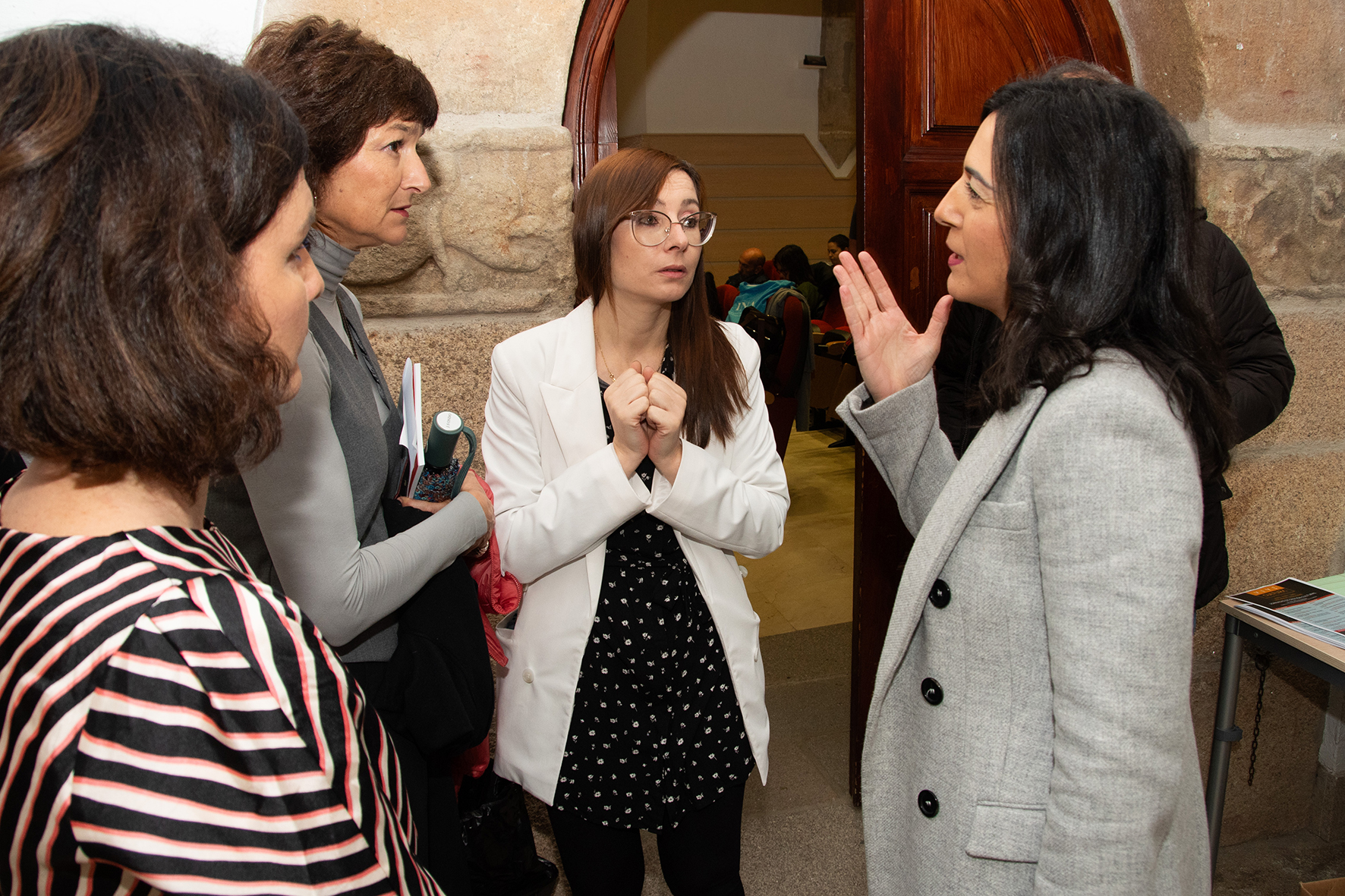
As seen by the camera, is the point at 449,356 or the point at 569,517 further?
the point at 449,356

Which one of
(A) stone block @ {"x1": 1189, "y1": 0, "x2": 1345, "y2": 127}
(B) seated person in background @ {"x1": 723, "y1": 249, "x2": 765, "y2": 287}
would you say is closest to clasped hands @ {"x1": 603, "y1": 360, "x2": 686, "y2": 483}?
(A) stone block @ {"x1": 1189, "y1": 0, "x2": 1345, "y2": 127}

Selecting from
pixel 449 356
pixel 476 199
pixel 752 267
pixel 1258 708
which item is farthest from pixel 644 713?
pixel 752 267

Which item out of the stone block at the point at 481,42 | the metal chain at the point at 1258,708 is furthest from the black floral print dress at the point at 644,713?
the metal chain at the point at 1258,708

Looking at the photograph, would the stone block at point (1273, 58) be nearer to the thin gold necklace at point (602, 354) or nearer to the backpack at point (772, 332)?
the thin gold necklace at point (602, 354)

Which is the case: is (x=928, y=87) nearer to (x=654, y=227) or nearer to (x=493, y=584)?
(x=654, y=227)

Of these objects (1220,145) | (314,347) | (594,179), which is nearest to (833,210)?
(1220,145)

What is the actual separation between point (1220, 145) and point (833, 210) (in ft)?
30.6

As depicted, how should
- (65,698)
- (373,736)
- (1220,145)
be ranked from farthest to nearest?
(1220,145) → (373,736) → (65,698)

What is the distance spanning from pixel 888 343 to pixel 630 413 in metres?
0.50

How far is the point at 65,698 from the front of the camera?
66 centimetres

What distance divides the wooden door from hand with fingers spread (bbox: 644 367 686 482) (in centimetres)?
102

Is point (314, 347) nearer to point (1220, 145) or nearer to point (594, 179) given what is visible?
point (594, 179)

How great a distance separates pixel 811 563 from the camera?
16.1 ft

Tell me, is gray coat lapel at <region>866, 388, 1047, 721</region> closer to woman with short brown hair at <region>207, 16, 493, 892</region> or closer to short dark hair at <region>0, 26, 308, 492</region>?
woman with short brown hair at <region>207, 16, 493, 892</region>
